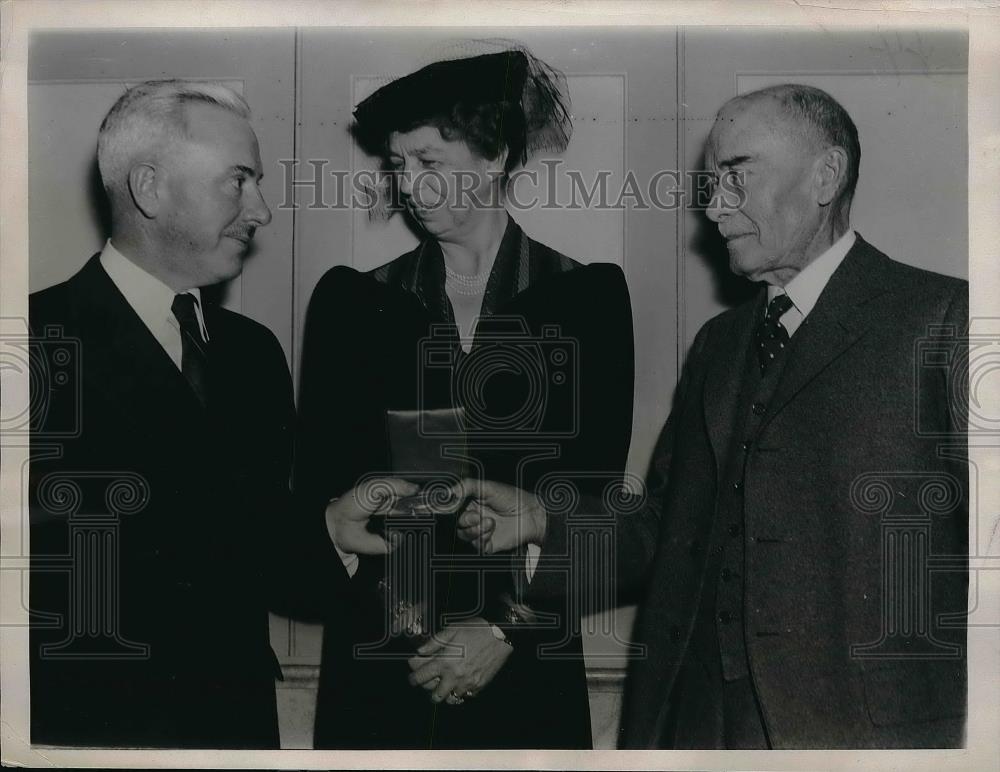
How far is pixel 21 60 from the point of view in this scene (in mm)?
1821

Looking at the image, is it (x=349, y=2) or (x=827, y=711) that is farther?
(x=349, y=2)

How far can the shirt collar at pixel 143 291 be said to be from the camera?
5.84 feet

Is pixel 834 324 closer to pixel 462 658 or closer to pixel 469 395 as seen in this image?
pixel 469 395

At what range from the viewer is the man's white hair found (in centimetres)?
178

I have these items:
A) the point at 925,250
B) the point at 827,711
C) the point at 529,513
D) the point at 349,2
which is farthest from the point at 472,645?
the point at 349,2

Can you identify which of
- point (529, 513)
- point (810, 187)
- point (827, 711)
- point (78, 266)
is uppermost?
point (810, 187)

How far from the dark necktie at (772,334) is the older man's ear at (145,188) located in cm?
106

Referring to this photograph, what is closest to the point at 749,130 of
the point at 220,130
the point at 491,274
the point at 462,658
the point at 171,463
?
the point at 491,274

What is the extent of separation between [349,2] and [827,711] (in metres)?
1.45

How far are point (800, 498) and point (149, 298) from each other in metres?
1.15

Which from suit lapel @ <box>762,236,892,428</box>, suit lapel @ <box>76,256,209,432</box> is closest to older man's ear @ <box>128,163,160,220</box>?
suit lapel @ <box>76,256,209,432</box>

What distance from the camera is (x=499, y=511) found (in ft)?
5.76

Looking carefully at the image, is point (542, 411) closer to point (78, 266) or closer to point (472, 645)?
point (472, 645)

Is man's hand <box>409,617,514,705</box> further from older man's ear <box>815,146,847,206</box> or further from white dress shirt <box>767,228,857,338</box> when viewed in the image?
older man's ear <box>815,146,847,206</box>
